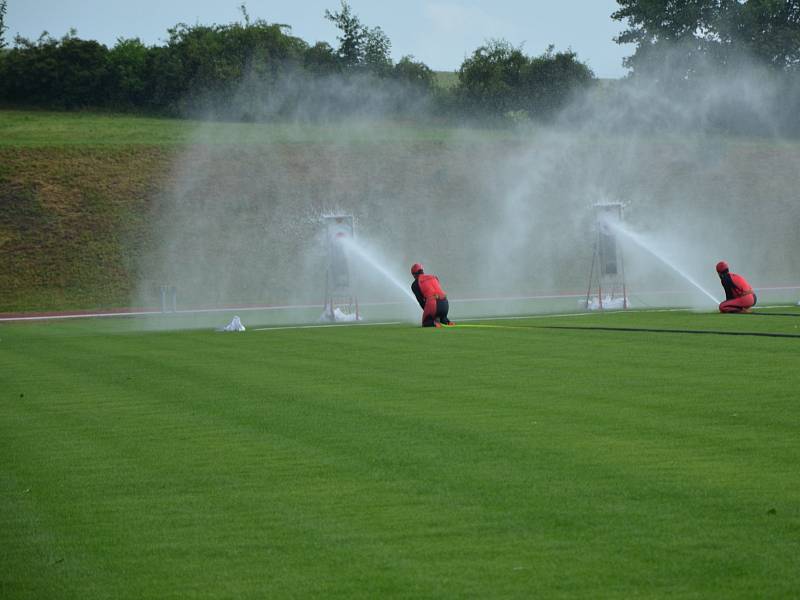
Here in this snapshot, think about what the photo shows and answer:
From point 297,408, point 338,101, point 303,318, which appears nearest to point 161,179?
point 338,101

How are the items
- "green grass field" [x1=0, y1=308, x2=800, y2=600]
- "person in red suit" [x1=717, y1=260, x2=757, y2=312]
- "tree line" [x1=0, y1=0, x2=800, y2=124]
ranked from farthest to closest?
"tree line" [x1=0, y1=0, x2=800, y2=124] < "person in red suit" [x1=717, y1=260, x2=757, y2=312] < "green grass field" [x1=0, y1=308, x2=800, y2=600]

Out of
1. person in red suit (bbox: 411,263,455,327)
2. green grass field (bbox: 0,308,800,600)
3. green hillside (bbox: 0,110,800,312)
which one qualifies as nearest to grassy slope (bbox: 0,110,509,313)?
green hillside (bbox: 0,110,800,312)

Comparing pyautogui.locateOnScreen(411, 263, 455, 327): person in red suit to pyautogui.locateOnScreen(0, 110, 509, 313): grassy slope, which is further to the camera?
pyautogui.locateOnScreen(0, 110, 509, 313): grassy slope

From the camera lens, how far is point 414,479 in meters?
8.73

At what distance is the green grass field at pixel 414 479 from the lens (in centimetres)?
639

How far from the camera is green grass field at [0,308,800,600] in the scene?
6.39 m

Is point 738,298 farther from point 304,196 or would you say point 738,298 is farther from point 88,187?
point 88,187

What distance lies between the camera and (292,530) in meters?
7.41

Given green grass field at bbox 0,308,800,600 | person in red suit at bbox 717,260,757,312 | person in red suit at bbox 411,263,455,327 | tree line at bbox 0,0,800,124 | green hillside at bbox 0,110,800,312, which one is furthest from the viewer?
tree line at bbox 0,0,800,124

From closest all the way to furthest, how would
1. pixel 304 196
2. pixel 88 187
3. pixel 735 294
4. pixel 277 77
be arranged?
pixel 735 294
pixel 88 187
pixel 304 196
pixel 277 77

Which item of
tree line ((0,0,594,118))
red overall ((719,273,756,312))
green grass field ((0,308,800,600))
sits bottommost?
green grass field ((0,308,800,600))

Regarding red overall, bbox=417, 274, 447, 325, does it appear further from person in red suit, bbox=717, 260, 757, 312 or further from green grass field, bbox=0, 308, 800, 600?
green grass field, bbox=0, 308, 800, 600

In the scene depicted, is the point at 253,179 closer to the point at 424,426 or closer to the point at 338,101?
the point at 338,101

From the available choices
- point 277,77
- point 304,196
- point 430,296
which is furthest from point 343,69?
point 430,296
